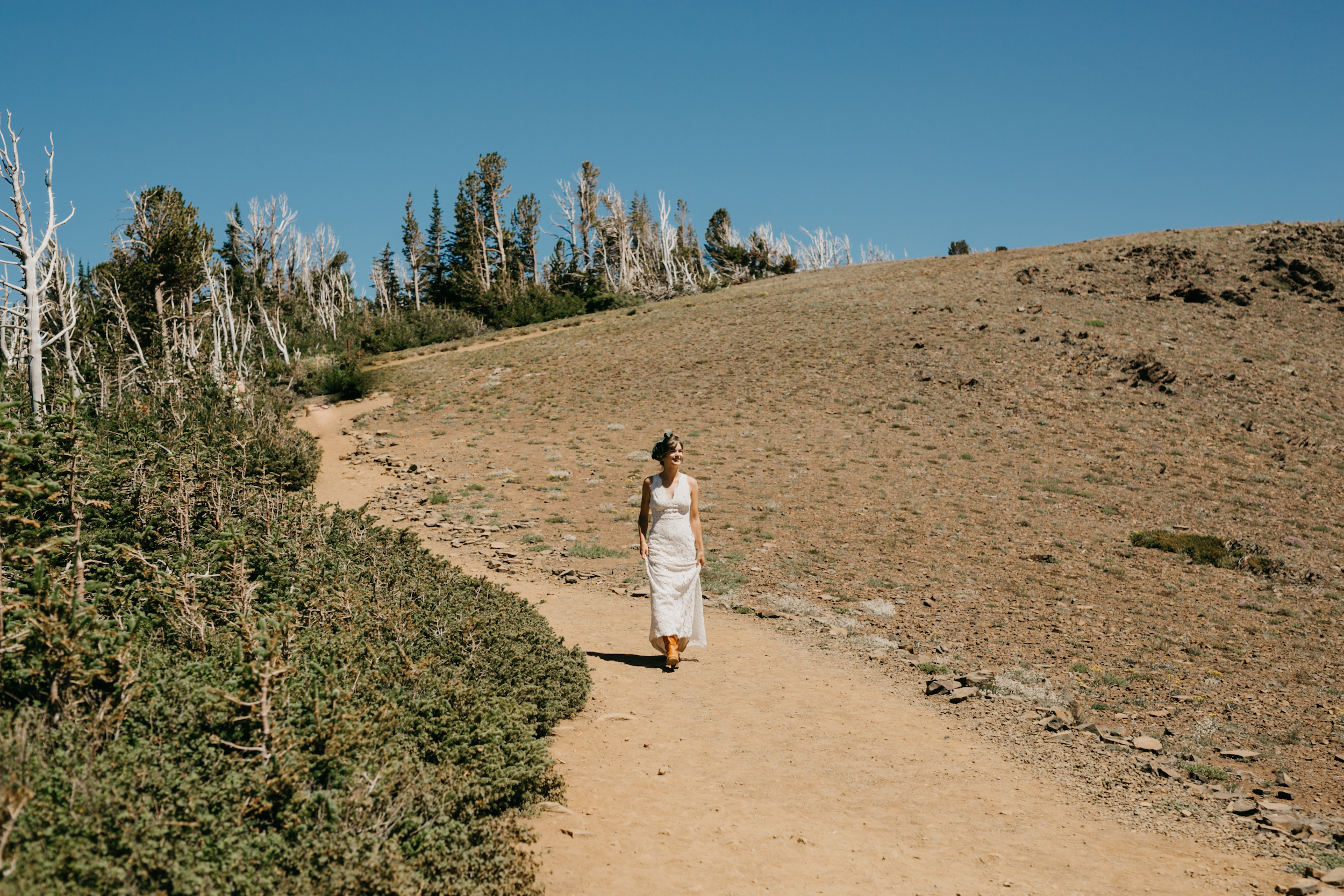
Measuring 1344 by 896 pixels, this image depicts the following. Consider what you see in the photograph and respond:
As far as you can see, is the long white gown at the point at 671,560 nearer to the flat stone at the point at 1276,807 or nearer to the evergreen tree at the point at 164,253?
the flat stone at the point at 1276,807

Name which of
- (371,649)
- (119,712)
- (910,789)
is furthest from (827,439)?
(119,712)

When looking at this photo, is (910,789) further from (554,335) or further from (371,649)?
(554,335)

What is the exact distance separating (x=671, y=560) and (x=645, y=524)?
46cm

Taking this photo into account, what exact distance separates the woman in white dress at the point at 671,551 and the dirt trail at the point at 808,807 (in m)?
0.46

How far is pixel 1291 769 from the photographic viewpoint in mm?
6012

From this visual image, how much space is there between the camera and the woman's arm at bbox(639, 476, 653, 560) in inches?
288

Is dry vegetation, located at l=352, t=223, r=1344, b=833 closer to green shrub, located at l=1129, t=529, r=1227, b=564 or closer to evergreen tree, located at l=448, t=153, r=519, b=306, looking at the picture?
green shrub, located at l=1129, t=529, r=1227, b=564

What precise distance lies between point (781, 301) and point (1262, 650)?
97.0ft

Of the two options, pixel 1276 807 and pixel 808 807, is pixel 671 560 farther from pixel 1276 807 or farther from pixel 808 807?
pixel 1276 807

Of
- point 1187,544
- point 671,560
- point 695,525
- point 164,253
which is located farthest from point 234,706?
point 164,253

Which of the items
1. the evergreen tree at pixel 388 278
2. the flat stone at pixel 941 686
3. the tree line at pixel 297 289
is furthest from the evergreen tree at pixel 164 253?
the evergreen tree at pixel 388 278

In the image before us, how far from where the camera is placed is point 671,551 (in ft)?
23.6

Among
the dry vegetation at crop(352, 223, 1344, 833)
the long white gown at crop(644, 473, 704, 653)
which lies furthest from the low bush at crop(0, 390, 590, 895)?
the dry vegetation at crop(352, 223, 1344, 833)

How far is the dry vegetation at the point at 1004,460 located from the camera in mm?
8953
